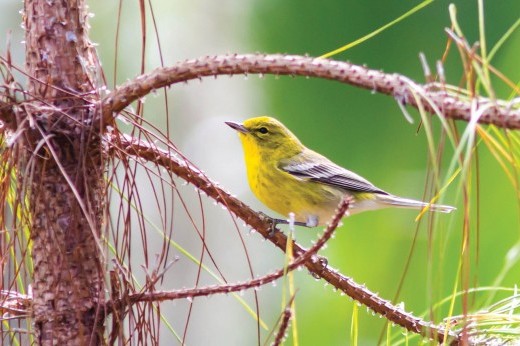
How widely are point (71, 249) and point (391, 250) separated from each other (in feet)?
4.57

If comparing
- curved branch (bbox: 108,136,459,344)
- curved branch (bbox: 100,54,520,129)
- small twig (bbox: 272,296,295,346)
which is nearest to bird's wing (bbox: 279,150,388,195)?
curved branch (bbox: 108,136,459,344)

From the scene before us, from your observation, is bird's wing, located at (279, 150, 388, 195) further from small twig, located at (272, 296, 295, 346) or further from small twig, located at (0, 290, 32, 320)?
small twig, located at (272, 296, 295, 346)

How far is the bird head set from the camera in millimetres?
2857

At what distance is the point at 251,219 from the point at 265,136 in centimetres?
137

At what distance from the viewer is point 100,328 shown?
135 cm

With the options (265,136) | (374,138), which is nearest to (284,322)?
(374,138)

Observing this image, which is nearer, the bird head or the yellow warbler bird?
the yellow warbler bird

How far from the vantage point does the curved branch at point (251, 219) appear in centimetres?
141

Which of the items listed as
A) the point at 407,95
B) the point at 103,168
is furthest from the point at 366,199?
the point at 407,95

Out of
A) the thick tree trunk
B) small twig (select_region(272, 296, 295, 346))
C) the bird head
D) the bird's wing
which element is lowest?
small twig (select_region(272, 296, 295, 346))

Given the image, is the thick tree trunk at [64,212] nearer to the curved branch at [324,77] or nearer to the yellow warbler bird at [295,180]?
the curved branch at [324,77]

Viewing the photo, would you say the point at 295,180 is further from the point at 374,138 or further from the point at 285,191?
the point at 374,138

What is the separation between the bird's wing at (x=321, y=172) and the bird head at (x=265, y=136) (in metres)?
0.05

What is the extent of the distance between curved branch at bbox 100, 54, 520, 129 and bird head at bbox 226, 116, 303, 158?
1577 millimetres
